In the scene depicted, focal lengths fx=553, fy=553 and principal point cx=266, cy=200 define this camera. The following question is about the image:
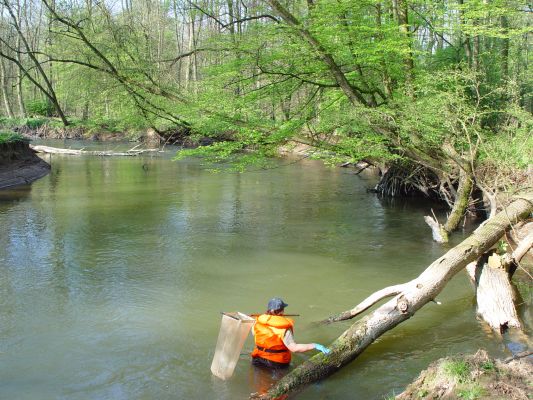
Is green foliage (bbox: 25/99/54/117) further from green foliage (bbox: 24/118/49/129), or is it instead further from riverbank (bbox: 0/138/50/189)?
riverbank (bbox: 0/138/50/189)

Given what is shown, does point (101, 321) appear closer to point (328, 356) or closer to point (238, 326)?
point (238, 326)

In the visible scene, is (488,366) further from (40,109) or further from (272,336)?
(40,109)

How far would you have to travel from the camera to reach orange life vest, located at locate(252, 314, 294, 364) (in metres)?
6.66

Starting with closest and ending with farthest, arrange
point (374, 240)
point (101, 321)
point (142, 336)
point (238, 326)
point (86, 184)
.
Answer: point (238, 326)
point (142, 336)
point (101, 321)
point (374, 240)
point (86, 184)

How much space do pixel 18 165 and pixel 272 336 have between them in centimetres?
2056

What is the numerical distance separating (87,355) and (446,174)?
11059mm

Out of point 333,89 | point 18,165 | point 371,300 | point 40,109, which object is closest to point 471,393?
point 371,300

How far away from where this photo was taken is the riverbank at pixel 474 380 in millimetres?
4730

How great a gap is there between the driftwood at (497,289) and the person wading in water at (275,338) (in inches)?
123

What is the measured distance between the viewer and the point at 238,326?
6355 millimetres

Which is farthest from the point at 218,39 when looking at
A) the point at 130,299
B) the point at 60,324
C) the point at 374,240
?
the point at 60,324

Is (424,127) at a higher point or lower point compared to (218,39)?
lower

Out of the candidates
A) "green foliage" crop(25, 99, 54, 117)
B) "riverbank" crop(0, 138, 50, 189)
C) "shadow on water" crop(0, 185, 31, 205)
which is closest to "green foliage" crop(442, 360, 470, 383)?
"shadow on water" crop(0, 185, 31, 205)

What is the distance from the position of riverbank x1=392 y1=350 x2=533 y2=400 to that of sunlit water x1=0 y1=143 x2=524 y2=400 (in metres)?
1.33
